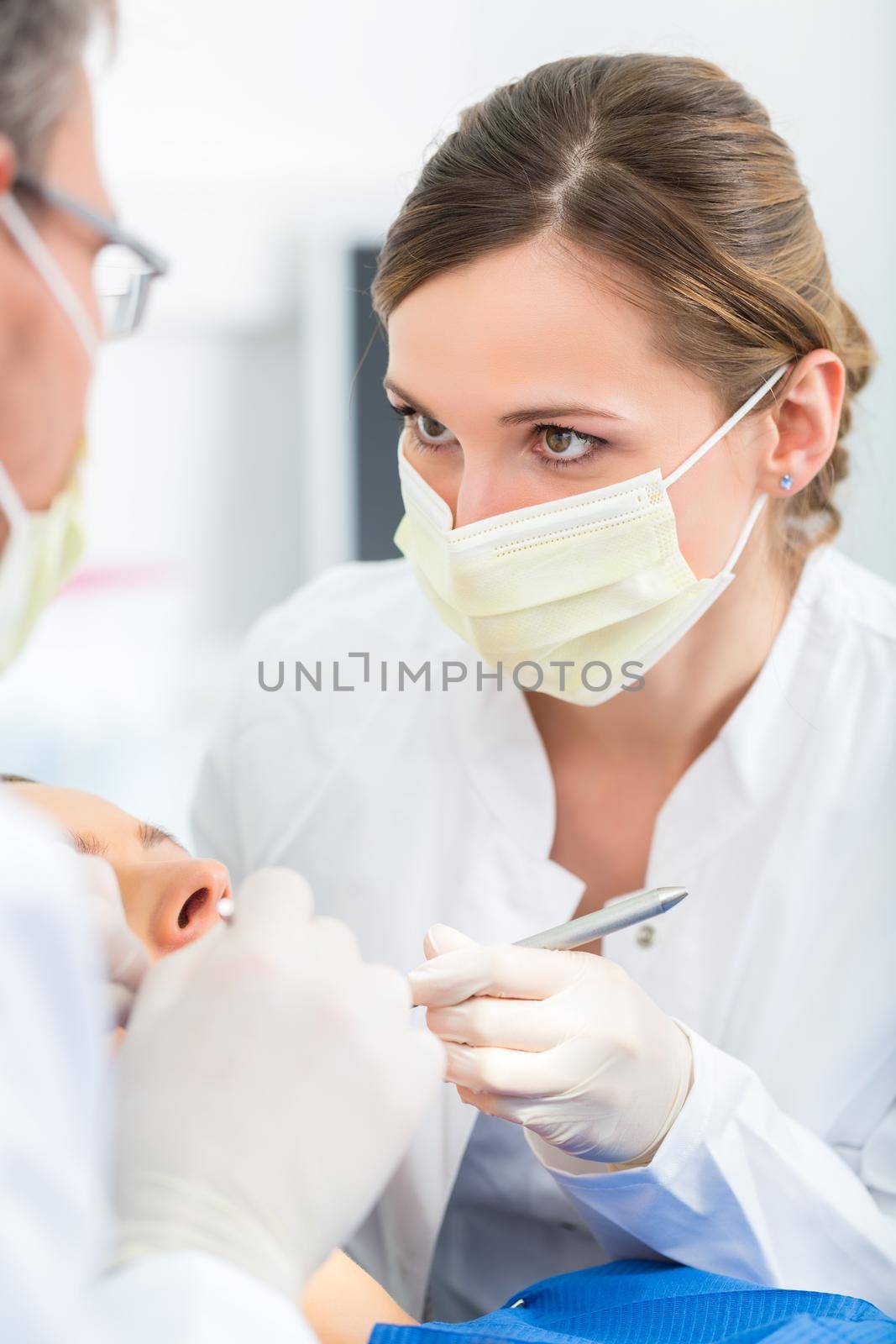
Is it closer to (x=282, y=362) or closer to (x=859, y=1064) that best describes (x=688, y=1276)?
(x=859, y=1064)

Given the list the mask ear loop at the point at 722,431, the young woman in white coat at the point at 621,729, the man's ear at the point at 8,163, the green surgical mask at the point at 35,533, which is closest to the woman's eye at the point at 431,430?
the young woman in white coat at the point at 621,729

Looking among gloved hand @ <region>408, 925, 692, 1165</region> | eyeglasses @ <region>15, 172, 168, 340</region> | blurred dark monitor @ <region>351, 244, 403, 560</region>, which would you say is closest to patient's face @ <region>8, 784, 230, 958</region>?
gloved hand @ <region>408, 925, 692, 1165</region>

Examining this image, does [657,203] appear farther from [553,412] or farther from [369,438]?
[369,438]

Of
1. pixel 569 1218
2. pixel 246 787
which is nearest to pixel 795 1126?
pixel 569 1218

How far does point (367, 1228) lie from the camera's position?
4.55 feet

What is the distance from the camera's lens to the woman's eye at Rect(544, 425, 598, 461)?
3.99ft

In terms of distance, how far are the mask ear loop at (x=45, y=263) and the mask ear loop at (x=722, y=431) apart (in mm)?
652

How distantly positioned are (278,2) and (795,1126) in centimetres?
270

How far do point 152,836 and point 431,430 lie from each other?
0.51m

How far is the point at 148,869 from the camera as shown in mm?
1134

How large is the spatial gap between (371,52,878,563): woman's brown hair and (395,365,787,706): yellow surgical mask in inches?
3.3

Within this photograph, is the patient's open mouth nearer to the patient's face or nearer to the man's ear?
the patient's face

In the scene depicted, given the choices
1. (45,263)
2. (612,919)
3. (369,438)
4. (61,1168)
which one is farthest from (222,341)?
(61,1168)

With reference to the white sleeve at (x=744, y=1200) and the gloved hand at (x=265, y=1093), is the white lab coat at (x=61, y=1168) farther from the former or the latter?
the white sleeve at (x=744, y=1200)
